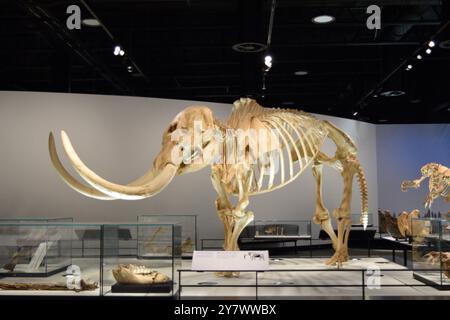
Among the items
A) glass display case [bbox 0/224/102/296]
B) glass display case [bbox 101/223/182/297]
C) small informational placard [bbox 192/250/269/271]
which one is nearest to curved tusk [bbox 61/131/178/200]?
glass display case [bbox 101/223/182/297]

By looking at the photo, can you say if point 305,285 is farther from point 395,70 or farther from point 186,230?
point 395,70

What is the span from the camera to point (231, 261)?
6328mm

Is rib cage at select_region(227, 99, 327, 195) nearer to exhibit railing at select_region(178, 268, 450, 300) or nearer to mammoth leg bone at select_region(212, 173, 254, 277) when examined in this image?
mammoth leg bone at select_region(212, 173, 254, 277)

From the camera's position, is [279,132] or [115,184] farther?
[279,132]

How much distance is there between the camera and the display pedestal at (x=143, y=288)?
5.52m

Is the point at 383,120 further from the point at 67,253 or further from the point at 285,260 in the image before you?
the point at 67,253

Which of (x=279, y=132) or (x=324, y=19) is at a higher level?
(x=324, y=19)

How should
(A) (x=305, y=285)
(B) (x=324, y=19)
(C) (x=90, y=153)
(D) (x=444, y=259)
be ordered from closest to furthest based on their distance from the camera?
1. (A) (x=305, y=285)
2. (D) (x=444, y=259)
3. (B) (x=324, y=19)
4. (C) (x=90, y=153)

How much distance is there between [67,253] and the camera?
5.72 meters

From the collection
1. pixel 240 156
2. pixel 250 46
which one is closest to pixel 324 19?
pixel 250 46

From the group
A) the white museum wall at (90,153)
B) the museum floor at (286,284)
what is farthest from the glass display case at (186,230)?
the white museum wall at (90,153)

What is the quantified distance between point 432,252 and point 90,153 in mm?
6755

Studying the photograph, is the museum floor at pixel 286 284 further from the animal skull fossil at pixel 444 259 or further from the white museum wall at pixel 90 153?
the white museum wall at pixel 90 153
